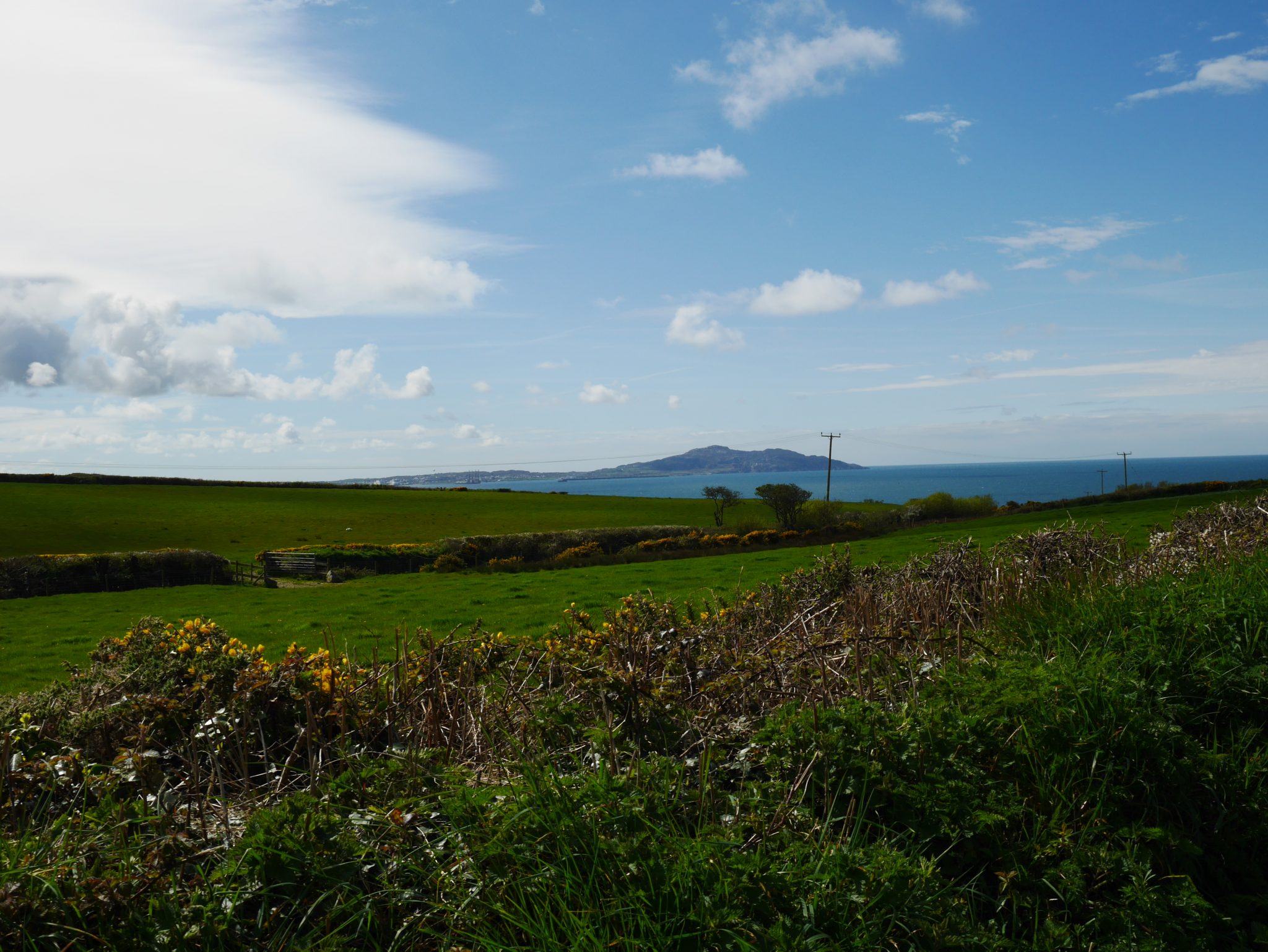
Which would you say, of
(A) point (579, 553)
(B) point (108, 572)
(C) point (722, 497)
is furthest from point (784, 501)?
(B) point (108, 572)

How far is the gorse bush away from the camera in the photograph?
108 inches

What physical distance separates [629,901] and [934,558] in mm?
7397

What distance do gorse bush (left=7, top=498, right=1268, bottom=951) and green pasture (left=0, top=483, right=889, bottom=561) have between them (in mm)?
47446

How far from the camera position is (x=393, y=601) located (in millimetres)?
24969

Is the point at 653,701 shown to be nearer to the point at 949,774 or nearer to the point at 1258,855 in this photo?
the point at 949,774

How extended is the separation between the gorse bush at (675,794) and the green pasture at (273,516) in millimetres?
47446

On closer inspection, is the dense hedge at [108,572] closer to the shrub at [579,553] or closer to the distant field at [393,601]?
the distant field at [393,601]

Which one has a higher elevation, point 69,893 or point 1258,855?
point 69,893

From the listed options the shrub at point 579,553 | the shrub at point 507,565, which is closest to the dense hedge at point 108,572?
the shrub at point 507,565

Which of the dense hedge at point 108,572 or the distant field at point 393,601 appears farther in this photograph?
the dense hedge at point 108,572

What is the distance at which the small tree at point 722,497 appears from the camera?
6600 centimetres

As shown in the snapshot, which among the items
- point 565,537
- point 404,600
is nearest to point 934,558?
point 404,600

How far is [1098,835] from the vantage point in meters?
3.46

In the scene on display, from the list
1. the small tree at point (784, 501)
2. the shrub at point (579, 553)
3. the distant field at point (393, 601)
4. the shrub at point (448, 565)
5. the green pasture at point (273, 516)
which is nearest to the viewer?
the distant field at point (393, 601)
